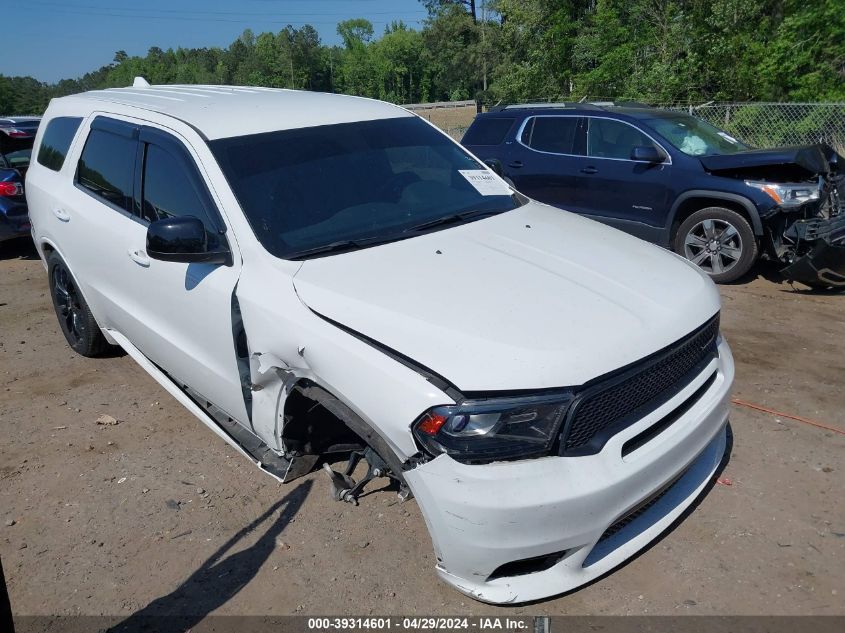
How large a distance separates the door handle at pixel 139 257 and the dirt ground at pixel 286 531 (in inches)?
43.2

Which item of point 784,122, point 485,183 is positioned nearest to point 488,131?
point 485,183

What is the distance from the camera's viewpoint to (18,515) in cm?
341

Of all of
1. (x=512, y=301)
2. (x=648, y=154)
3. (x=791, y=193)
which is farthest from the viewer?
(x=648, y=154)

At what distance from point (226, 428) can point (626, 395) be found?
207cm

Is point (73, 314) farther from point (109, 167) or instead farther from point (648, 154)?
point (648, 154)

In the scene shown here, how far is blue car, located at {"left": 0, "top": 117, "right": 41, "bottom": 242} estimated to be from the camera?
8469 millimetres

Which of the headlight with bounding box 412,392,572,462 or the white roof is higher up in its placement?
the white roof

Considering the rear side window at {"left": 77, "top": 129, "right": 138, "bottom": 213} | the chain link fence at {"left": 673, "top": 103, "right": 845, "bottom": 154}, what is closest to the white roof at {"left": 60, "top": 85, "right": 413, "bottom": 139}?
the rear side window at {"left": 77, "top": 129, "right": 138, "bottom": 213}

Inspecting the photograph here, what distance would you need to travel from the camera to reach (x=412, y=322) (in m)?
2.50

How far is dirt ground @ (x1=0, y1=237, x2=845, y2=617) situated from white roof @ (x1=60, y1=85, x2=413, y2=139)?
1.82 m

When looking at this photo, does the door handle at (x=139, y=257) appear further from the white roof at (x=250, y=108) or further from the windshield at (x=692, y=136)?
the windshield at (x=692, y=136)

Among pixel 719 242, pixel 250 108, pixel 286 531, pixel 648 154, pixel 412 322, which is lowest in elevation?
pixel 286 531

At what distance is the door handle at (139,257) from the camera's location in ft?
12.0

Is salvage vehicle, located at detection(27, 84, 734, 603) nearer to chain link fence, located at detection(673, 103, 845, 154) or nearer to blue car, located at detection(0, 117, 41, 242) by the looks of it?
blue car, located at detection(0, 117, 41, 242)
